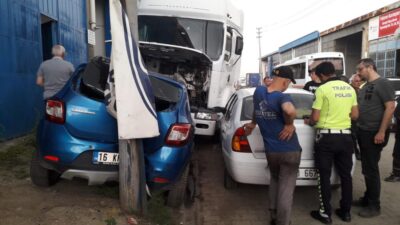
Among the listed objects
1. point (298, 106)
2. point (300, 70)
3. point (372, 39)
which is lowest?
point (298, 106)

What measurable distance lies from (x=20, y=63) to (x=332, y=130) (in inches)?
232

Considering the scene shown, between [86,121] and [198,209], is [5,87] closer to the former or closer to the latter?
[86,121]

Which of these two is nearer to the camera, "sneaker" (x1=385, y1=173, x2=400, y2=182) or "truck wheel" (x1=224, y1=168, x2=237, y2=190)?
"truck wheel" (x1=224, y1=168, x2=237, y2=190)

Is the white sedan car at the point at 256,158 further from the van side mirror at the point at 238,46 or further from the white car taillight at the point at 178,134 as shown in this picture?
the van side mirror at the point at 238,46

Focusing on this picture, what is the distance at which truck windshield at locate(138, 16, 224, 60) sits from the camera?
28.6 ft

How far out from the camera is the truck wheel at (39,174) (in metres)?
4.28

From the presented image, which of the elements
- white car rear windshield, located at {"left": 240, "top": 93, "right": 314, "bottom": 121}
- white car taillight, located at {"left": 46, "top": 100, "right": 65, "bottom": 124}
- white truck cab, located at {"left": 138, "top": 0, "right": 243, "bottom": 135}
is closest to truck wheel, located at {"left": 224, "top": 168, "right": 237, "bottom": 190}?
white car rear windshield, located at {"left": 240, "top": 93, "right": 314, "bottom": 121}

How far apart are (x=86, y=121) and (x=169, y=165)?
3.21ft

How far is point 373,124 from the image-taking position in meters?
4.50

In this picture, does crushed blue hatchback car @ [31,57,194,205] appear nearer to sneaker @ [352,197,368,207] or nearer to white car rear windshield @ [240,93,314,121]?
white car rear windshield @ [240,93,314,121]

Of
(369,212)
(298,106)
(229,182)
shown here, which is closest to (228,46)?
(298,106)

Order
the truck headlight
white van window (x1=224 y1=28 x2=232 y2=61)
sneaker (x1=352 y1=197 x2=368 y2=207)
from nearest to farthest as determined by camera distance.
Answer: sneaker (x1=352 y1=197 x2=368 y2=207) < the truck headlight < white van window (x1=224 y1=28 x2=232 y2=61)

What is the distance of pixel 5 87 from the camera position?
6.57 m

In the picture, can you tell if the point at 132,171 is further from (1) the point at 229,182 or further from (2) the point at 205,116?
(2) the point at 205,116
